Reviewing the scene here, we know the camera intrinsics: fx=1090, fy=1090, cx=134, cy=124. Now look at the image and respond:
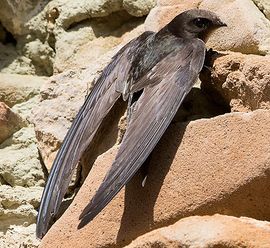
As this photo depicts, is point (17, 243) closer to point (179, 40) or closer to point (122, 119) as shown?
point (122, 119)

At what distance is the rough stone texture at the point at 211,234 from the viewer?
1638 mm

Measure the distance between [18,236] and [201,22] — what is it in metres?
0.59

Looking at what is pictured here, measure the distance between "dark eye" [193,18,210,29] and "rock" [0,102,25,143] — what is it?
43 centimetres

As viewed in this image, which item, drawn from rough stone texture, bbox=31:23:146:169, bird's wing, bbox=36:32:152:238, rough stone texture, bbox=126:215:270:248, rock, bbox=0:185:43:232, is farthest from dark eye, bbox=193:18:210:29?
rough stone texture, bbox=126:215:270:248

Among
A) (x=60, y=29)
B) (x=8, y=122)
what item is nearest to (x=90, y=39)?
(x=60, y=29)

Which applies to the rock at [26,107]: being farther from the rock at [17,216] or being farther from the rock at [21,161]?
the rock at [17,216]

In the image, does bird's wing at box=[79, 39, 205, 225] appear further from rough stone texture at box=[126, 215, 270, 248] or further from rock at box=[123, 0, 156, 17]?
rock at box=[123, 0, 156, 17]

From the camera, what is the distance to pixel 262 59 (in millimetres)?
1950

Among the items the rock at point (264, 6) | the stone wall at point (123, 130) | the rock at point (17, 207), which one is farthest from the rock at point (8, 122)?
the rock at point (264, 6)

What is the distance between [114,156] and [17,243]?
1.09 ft

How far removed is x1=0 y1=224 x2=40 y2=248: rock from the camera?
2121 mm

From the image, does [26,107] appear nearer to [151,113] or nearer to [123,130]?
[123,130]

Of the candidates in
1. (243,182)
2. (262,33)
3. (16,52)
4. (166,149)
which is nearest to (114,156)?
(166,149)

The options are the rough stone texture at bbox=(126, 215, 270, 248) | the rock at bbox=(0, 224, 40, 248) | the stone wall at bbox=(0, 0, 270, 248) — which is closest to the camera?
the rough stone texture at bbox=(126, 215, 270, 248)
